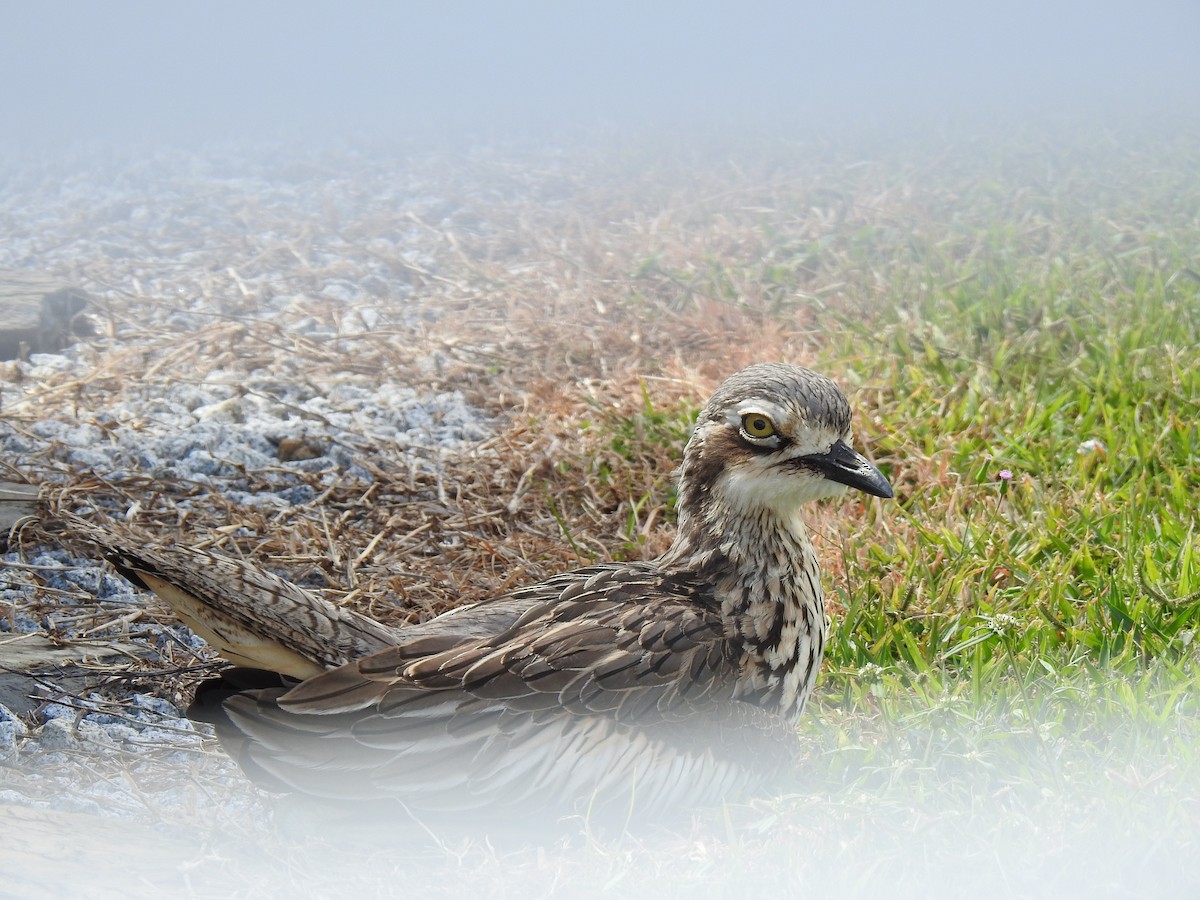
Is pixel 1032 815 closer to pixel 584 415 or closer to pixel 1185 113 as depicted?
pixel 584 415

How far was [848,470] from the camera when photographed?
Answer: 10.7ft

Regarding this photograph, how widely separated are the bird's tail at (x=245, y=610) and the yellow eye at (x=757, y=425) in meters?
1.06

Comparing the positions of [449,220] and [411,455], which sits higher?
[449,220]

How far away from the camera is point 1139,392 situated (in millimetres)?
5098

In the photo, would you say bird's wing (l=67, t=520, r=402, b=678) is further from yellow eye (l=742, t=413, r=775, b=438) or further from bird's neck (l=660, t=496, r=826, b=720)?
yellow eye (l=742, t=413, r=775, b=438)

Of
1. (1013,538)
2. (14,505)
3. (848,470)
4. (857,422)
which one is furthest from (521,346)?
(848,470)

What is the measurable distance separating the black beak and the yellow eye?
12 cm

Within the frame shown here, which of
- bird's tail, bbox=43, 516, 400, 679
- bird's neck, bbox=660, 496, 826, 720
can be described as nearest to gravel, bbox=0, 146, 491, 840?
bird's tail, bbox=43, 516, 400, 679

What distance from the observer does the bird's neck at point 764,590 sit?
327cm

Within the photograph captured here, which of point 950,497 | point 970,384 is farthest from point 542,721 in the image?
point 970,384

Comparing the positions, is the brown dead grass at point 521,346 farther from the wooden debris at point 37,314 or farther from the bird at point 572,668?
the bird at point 572,668

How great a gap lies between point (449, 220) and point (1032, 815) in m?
5.71

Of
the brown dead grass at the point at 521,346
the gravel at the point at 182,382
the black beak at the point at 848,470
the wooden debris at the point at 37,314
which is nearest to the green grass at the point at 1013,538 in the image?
the brown dead grass at the point at 521,346

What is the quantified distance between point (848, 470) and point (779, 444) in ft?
0.60
